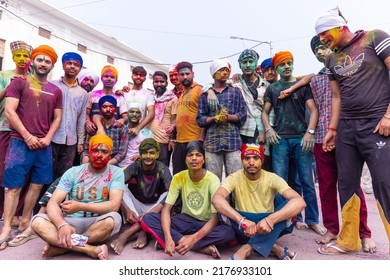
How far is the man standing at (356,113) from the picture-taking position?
8.86 ft

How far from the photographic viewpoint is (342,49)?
300 cm

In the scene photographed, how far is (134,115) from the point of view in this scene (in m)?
4.67

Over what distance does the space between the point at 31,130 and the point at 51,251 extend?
5.03ft

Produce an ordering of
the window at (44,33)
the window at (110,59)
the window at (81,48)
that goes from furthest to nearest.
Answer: the window at (110,59)
the window at (81,48)
the window at (44,33)

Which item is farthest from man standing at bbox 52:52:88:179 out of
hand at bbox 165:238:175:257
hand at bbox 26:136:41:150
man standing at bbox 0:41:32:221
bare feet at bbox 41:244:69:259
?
hand at bbox 165:238:175:257

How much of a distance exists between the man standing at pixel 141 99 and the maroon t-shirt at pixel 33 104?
4.16 feet

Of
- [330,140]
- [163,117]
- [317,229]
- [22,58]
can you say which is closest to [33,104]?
[22,58]

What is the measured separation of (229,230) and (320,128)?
5.49 ft

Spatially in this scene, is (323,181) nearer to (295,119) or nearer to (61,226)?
(295,119)

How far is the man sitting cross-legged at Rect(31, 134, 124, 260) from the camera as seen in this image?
115 inches

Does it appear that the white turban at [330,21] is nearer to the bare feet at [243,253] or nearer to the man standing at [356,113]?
the man standing at [356,113]

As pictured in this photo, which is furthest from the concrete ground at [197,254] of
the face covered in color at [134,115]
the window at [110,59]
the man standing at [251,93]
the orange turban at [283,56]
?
the window at [110,59]

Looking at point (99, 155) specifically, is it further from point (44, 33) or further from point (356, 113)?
point (44, 33)

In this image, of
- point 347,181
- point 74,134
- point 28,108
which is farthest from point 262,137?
point 28,108
